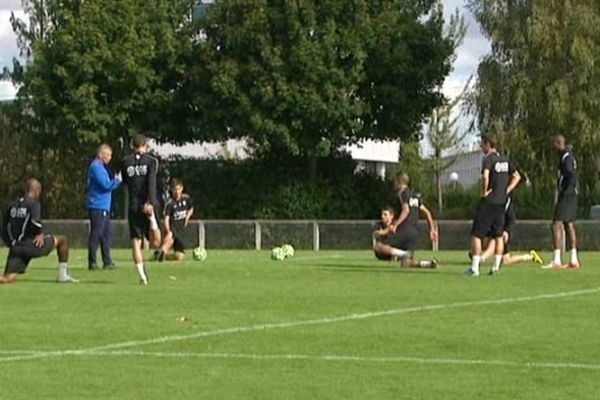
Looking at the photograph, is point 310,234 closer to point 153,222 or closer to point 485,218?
point 485,218

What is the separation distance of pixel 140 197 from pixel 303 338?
7428 millimetres

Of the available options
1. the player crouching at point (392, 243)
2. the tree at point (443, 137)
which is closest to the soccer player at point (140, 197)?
the player crouching at point (392, 243)

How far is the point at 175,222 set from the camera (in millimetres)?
29422

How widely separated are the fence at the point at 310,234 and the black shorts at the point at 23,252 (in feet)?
57.2

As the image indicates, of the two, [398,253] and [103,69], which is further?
[103,69]

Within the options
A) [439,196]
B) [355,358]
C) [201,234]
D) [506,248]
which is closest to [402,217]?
[506,248]

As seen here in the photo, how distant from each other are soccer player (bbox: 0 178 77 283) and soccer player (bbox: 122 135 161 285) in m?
1.15

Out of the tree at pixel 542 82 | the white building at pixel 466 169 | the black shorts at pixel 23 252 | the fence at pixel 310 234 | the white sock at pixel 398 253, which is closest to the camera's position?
the black shorts at pixel 23 252

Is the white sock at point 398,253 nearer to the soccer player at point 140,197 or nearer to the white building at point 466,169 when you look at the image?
the soccer player at point 140,197

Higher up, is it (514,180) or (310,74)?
(310,74)

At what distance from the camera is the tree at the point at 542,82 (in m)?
50.0

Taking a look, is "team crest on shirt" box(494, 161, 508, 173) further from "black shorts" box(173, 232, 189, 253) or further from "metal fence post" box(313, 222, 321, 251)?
"metal fence post" box(313, 222, 321, 251)

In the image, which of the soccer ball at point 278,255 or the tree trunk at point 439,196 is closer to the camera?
the soccer ball at point 278,255

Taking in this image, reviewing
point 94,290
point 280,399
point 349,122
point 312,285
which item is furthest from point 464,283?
point 349,122
